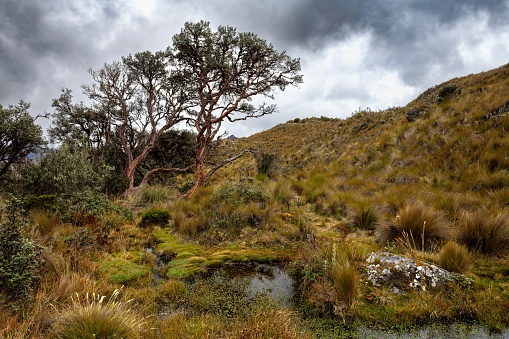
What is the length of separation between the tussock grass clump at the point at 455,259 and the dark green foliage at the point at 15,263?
20.1 ft

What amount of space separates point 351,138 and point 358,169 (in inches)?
248

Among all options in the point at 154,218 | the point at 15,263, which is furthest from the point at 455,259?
the point at 154,218

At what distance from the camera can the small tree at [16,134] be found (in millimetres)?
10117

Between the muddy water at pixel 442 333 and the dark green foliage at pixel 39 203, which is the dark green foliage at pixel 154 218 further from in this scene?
the muddy water at pixel 442 333

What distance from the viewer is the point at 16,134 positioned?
10.5 m

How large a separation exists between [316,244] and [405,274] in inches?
61.8

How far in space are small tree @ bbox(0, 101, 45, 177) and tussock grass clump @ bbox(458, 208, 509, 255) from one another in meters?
14.2

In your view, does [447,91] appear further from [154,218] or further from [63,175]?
[63,175]

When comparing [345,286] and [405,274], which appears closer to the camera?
[345,286]

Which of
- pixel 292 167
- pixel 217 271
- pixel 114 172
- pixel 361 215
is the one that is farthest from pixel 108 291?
A: pixel 292 167

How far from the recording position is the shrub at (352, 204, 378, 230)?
7215 millimetres

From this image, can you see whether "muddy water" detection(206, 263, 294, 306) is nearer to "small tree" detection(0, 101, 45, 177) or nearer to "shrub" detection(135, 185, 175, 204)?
"shrub" detection(135, 185, 175, 204)

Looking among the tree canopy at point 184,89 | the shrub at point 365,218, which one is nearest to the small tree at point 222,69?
the tree canopy at point 184,89

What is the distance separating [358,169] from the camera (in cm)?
1277
